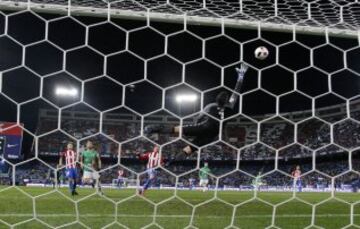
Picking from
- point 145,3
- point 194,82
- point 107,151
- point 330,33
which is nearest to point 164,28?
point 145,3

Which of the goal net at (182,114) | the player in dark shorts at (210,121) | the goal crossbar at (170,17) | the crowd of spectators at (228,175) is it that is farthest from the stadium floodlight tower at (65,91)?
the goal crossbar at (170,17)

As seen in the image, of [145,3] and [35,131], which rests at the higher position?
[145,3]

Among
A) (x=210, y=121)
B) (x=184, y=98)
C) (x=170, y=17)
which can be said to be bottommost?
(x=184, y=98)

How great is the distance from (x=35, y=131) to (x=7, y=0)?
2123 centimetres

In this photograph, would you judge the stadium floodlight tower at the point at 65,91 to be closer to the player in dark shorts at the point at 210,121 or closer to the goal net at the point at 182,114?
the goal net at the point at 182,114

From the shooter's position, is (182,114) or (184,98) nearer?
(184,98)

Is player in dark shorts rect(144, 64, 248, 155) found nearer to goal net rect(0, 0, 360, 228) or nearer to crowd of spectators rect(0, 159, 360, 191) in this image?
goal net rect(0, 0, 360, 228)

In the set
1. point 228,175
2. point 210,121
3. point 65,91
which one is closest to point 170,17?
point 210,121

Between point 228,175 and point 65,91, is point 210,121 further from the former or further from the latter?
point 65,91

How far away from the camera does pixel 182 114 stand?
59.7 feet

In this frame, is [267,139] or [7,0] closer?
[7,0]

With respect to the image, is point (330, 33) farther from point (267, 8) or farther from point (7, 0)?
point (7, 0)

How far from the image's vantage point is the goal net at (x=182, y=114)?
2.72 m

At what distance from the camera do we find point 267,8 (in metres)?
2.85
